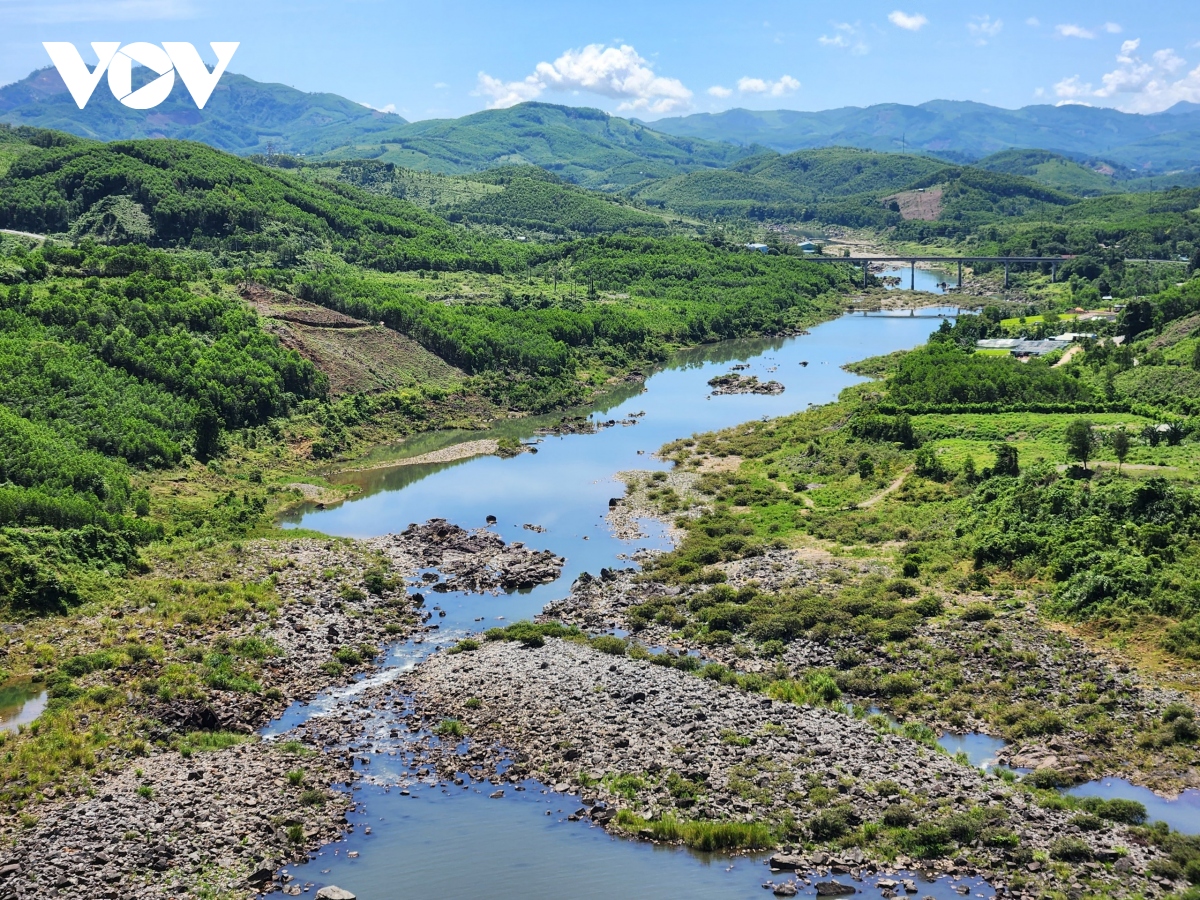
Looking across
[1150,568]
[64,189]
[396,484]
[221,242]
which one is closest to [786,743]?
[1150,568]

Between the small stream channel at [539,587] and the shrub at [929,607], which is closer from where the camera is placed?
the small stream channel at [539,587]

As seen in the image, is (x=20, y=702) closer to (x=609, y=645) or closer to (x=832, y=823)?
(x=609, y=645)

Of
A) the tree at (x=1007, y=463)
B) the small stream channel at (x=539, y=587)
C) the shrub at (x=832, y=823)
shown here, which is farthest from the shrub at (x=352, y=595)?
the tree at (x=1007, y=463)

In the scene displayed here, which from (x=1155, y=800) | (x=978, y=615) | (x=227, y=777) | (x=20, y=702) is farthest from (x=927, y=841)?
(x=20, y=702)

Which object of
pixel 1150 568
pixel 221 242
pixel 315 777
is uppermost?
pixel 221 242

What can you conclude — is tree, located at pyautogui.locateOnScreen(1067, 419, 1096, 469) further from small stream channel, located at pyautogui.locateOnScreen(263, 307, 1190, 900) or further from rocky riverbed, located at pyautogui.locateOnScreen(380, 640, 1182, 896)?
rocky riverbed, located at pyautogui.locateOnScreen(380, 640, 1182, 896)

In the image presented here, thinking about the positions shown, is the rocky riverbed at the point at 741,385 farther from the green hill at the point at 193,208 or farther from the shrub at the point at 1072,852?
the shrub at the point at 1072,852

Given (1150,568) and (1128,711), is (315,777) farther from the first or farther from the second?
(1150,568)

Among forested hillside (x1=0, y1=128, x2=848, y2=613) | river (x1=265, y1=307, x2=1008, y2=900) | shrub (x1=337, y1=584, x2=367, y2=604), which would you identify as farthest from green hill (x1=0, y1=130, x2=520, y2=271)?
shrub (x1=337, y1=584, x2=367, y2=604)

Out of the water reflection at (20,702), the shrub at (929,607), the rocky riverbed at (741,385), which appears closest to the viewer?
the water reflection at (20,702)
